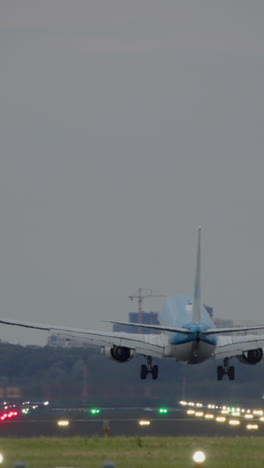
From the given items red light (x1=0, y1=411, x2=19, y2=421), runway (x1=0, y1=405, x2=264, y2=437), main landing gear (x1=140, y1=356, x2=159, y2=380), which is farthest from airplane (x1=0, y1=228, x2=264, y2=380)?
red light (x1=0, y1=411, x2=19, y2=421)

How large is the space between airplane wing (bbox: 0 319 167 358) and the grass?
2411 centimetres

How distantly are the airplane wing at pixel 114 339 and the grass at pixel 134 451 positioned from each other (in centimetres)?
2411

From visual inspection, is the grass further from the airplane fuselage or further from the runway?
the airplane fuselage

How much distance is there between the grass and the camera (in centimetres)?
5962

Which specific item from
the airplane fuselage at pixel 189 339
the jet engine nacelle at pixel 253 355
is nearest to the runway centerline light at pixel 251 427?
the airplane fuselage at pixel 189 339

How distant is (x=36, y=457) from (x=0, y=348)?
97.2m

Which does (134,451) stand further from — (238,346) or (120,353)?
(238,346)

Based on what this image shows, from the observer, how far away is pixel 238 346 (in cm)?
10050

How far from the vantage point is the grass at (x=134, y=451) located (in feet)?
196

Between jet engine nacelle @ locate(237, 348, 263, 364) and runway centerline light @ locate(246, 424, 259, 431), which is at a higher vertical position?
jet engine nacelle @ locate(237, 348, 263, 364)

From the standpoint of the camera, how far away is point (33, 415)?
110m

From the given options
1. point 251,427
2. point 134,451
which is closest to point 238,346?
point 251,427

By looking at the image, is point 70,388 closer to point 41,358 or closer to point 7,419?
point 41,358

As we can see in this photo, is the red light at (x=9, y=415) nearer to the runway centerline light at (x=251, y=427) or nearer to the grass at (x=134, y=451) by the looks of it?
the runway centerline light at (x=251, y=427)
